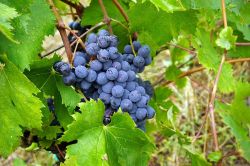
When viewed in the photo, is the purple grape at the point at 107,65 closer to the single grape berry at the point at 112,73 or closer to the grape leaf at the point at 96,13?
the single grape berry at the point at 112,73

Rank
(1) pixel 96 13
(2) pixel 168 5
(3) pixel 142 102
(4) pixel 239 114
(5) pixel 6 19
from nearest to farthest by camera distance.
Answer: (5) pixel 6 19 → (2) pixel 168 5 → (3) pixel 142 102 → (1) pixel 96 13 → (4) pixel 239 114

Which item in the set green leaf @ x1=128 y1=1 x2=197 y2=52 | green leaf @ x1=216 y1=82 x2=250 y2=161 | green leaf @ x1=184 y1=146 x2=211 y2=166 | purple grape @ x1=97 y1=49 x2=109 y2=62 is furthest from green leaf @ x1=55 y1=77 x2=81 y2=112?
green leaf @ x1=216 y1=82 x2=250 y2=161

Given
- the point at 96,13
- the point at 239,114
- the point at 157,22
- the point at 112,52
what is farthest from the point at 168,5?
the point at 239,114

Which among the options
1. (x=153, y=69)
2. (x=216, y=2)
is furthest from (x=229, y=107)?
(x=153, y=69)

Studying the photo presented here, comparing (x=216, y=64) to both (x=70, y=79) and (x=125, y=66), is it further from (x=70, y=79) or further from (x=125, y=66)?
(x=70, y=79)

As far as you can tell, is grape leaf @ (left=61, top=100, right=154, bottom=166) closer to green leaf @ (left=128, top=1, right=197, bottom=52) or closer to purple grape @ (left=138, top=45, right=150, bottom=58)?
purple grape @ (left=138, top=45, right=150, bottom=58)
